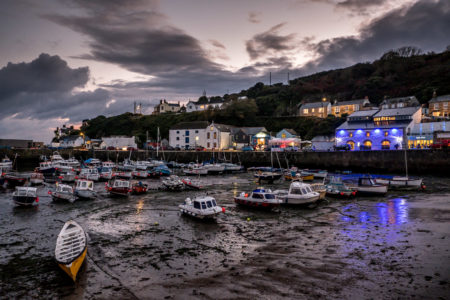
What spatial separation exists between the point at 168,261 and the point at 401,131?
6088 cm

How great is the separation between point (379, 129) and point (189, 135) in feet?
186

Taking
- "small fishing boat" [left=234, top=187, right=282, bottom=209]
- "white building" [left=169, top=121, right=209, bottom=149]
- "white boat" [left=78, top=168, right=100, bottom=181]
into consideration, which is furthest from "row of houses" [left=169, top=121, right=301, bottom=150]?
"small fishing boat" [left=234, top=187, right=282, bottom=209]

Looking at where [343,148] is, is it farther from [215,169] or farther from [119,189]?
[119,189]

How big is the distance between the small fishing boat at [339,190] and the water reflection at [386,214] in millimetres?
3191

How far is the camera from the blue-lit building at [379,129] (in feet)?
191

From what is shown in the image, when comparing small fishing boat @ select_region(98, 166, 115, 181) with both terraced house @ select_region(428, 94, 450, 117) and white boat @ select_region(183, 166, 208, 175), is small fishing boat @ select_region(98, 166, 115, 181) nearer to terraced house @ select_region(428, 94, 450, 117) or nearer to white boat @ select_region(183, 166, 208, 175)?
white boat @ select_region(183, 166, 208, 175)

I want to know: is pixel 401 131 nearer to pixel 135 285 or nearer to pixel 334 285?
pixel 334 285

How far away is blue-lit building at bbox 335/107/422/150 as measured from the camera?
58.1 meters

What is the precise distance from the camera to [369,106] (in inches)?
3642

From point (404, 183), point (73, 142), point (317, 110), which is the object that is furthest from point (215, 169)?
point (73, 142)

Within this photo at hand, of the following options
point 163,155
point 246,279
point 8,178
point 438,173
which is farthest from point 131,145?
point 246,279

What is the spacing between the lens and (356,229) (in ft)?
58.2

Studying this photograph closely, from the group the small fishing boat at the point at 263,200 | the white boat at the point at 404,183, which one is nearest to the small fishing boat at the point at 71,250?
Answer: the small fishing boat at the point at 263,200

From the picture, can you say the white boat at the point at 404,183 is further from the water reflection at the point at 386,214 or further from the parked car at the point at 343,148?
the parked car at the point at 343,148
